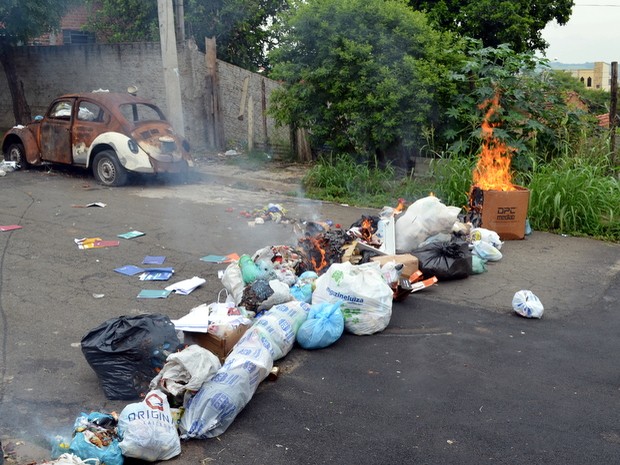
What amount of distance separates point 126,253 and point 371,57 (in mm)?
5576

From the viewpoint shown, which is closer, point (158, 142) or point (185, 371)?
point (185, 371)

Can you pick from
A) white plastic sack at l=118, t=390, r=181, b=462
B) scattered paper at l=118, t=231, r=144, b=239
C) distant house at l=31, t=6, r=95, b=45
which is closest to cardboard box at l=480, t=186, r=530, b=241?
scattered paper at l=118, t=231, r=144, b=239

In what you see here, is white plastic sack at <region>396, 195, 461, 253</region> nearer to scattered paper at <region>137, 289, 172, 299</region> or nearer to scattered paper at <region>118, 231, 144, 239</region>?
scattered paper at <region>137, 289, 172, 299</region>

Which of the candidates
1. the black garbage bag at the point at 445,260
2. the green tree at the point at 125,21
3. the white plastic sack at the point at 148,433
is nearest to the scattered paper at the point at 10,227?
the black garbage bag at the point at 445,260

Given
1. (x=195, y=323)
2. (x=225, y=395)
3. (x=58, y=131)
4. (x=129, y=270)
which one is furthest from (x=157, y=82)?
(x=225, y=395)

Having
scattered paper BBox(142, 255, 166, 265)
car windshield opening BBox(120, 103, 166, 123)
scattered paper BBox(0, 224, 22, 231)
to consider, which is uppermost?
car windshield opening BBox(120, 103, 166, 123)

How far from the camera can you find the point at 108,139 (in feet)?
37.1

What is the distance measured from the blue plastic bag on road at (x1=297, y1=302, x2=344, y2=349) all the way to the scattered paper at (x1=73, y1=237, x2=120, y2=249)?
357cm

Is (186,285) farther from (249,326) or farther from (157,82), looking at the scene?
(157,82)

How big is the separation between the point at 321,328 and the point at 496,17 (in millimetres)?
13467

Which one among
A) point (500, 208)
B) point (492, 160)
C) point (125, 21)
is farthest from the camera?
point (125, 21)

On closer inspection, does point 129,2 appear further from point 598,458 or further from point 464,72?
point 598,458

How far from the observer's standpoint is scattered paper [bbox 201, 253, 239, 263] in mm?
7394

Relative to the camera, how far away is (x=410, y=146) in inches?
439
